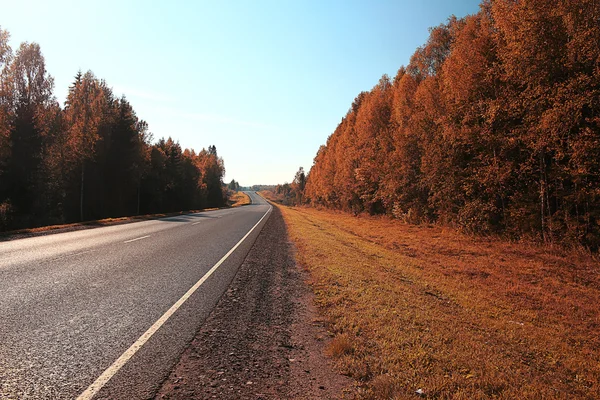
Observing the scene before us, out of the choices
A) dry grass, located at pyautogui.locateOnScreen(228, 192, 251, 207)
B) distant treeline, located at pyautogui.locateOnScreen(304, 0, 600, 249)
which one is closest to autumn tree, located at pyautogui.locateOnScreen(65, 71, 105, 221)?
distant treeline, located at pyautogui.locateOnScreen(304, 0, 600, 249)

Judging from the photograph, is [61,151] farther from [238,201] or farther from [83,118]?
[238,201]

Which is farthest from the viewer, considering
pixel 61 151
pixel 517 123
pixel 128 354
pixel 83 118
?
pixel 83 118

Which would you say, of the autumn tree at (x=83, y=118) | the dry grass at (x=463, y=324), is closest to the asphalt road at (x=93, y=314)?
the dry grass at (x=463, y=324)

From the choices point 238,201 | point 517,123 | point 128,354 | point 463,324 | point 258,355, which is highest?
point 517,123

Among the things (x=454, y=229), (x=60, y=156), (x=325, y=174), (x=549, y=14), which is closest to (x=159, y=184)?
(x=60, y=156)

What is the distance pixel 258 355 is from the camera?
148 inches

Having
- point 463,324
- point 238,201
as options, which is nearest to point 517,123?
point 463,324

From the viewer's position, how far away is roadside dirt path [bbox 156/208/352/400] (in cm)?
301

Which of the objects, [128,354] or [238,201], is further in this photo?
[238,201]

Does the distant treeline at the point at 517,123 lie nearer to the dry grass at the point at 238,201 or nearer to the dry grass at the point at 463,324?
the dry grass at the point at 463,324

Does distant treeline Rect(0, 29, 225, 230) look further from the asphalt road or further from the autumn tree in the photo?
the asphalt road

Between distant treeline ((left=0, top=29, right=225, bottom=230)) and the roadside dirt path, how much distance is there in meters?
19.2

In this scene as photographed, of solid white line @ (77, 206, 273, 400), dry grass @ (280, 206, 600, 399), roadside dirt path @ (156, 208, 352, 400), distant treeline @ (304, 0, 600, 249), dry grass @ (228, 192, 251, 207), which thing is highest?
distant treeline @ (304, 0, 600, 249)

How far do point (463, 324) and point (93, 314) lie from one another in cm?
590
